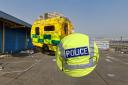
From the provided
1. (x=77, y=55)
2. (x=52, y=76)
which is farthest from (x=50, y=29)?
(x=77, y=55)

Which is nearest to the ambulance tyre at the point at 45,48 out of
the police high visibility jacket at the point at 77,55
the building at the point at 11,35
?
the building at the point at 11,35

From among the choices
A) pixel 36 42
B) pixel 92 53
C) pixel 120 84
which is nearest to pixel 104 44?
pixel 36 42

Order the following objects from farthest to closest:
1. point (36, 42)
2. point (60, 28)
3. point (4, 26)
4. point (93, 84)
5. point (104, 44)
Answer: point (104, 44)
point (4, 26)
point (36, 42)
point (60, 28)
point (93, 84)

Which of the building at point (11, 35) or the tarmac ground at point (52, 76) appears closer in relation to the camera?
the tarmac ground at point (52, 76)

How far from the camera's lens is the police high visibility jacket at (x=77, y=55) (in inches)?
97.9

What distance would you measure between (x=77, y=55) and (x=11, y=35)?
86.8ft

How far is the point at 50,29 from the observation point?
15242 millimetres

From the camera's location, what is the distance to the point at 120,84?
8695mm

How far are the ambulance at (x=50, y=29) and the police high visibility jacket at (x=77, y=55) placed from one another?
37.5 feet

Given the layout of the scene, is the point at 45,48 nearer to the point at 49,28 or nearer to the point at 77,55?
the point at 49,28

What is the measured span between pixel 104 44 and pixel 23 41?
68.5 ft

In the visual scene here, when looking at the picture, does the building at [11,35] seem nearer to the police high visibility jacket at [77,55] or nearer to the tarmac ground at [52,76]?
the tarmac ground at [52,76]

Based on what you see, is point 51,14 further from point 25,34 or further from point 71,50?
point 25,34

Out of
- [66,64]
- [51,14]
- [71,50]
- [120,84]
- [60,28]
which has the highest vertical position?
[51,14]
